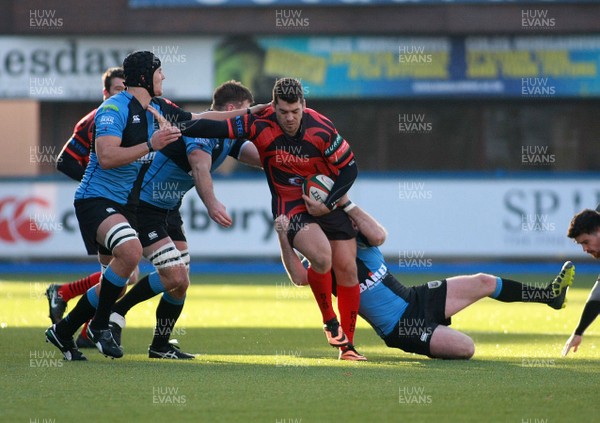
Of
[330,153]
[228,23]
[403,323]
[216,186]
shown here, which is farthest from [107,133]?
[228,23]

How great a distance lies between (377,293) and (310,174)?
3.21ft

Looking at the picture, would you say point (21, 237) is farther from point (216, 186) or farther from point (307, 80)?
point (307, 80)

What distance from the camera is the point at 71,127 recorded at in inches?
→ 953

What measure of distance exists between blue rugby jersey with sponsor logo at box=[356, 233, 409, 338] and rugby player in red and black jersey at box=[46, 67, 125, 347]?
253 centimetres

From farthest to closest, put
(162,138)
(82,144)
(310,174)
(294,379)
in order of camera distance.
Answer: (82,144) < (310,174) < (162,138) < (294,379)

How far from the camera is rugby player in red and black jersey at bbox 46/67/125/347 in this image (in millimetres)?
10062

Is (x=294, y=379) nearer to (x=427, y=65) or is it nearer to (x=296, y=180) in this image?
(x=296, y=180)

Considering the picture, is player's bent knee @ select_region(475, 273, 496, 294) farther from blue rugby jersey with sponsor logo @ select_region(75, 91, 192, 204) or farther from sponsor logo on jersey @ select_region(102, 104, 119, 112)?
sponsor logo on jersey @ select_region(102, 104, 119, 112)

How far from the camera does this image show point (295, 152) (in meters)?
8.64

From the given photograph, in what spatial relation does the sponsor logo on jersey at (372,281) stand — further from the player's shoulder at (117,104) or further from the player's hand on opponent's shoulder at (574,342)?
the player's shoulder at (117,104)

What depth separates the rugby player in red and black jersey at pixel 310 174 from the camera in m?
8.48

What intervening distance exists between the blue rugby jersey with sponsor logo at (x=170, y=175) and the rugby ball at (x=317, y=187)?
90cm

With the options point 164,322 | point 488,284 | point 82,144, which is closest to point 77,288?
point 82,144

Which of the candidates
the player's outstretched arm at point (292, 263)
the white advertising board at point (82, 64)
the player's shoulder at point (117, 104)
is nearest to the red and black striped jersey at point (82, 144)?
the player's shoulder at point (117, 104)
